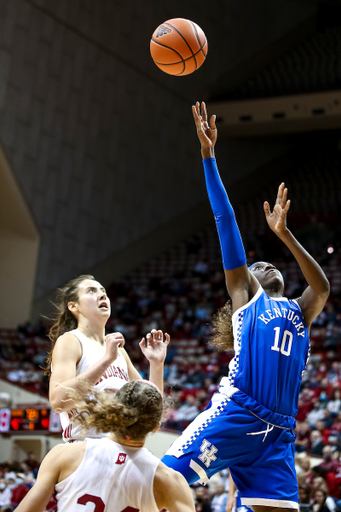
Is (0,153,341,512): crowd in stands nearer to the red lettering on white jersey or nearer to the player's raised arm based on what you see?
the player's raised arm

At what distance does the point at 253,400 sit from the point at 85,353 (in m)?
0.90

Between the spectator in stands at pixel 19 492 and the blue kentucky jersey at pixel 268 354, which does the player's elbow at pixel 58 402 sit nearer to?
the blue kentucky jersey at pixel 268 354

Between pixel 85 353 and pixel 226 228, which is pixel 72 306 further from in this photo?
pixel 226 228

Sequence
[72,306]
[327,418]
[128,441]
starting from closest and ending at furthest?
[128,441] → [72,306] → [327,418]

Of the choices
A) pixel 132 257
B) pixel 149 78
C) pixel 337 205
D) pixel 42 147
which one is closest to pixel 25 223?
pixel 42 147

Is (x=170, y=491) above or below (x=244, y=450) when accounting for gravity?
below

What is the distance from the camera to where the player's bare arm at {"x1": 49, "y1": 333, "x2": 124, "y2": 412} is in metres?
2.77

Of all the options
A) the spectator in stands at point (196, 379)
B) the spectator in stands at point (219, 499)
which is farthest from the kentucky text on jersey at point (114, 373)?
the spectator in stands at point (196, 379)

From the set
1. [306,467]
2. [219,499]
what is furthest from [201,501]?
[306,467]

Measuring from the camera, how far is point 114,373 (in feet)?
10.4

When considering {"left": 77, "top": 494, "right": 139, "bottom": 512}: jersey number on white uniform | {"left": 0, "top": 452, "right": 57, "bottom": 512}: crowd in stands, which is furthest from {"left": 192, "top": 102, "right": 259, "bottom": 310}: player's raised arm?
{"left": 0, "top": 452, "right": 57, "bottom": 512}: crowd in stands

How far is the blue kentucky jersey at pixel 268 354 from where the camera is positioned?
3.00 m

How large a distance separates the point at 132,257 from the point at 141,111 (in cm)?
504

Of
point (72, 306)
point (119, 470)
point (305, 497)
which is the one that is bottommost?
point (305, 497)
